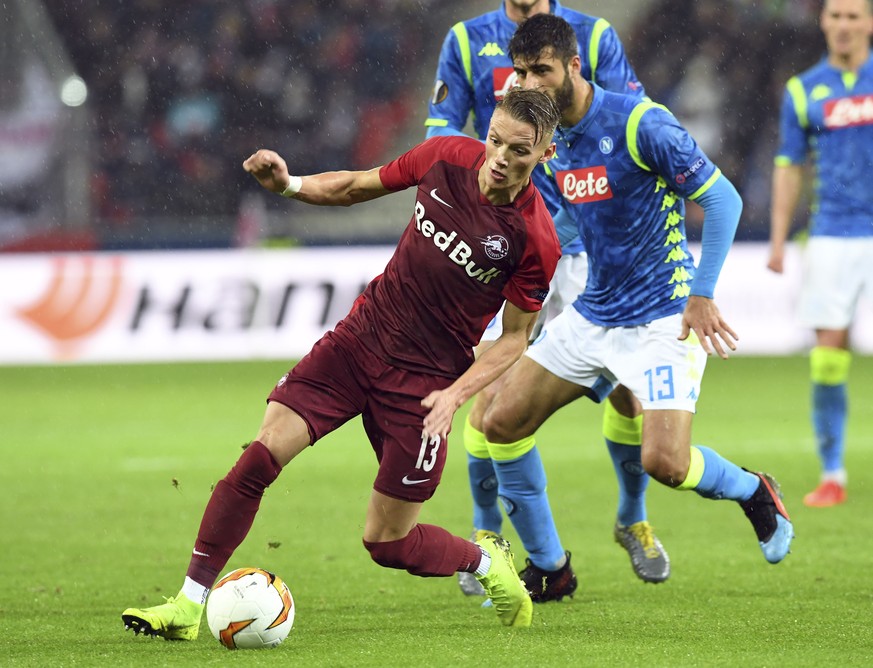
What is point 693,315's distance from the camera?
5.09 m

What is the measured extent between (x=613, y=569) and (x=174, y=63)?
15156 mm

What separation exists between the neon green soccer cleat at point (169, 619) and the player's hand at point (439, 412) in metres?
0.94

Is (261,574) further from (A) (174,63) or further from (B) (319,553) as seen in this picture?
(A) (174,63)

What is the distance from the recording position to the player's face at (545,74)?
16.7 feet

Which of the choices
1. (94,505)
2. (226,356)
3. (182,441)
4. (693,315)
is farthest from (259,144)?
(693,315)

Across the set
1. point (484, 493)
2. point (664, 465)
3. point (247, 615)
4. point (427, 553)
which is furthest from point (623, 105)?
point (247, 615)

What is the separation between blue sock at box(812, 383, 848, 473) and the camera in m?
7.82

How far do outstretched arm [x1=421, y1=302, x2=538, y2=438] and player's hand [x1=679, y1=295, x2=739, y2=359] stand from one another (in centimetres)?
67

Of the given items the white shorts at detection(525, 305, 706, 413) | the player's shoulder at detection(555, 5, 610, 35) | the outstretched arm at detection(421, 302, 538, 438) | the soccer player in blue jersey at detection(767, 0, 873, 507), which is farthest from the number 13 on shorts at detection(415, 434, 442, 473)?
the soccer player in blue jersey at detection(767, 0, 873, 507)

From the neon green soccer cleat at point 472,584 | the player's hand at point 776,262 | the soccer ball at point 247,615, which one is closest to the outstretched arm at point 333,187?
the soccer ball at point 247,615

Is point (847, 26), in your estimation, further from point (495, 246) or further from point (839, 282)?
point (495, 246)

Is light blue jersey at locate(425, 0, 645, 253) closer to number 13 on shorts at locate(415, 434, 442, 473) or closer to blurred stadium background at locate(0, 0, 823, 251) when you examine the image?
number 13 on shorts at locate(415, 434, 442, 473)

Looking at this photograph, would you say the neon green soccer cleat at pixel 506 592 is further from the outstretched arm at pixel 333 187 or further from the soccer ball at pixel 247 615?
the outstretched arm at pixel 333 187

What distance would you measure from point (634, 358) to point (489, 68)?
1438 millimetres
